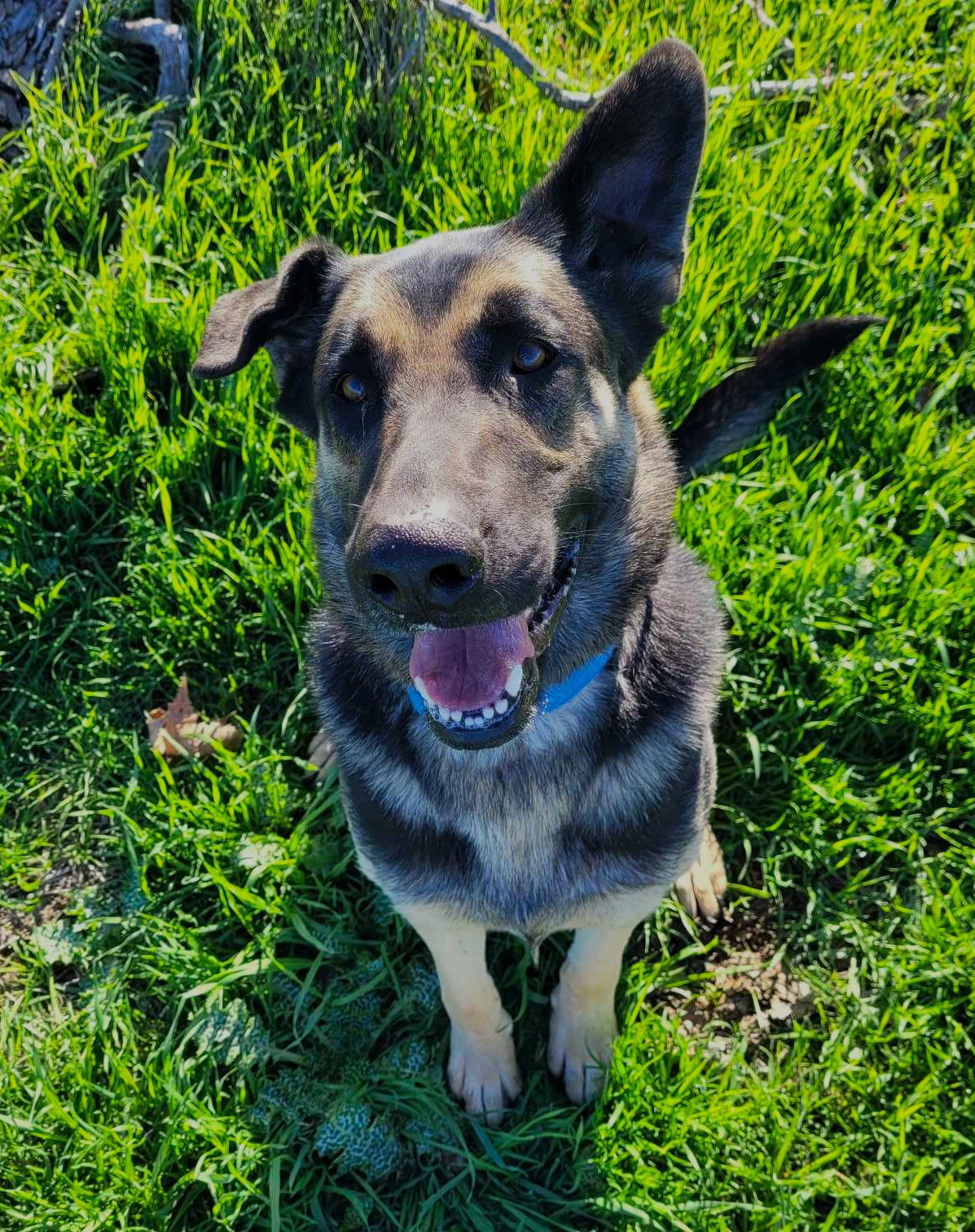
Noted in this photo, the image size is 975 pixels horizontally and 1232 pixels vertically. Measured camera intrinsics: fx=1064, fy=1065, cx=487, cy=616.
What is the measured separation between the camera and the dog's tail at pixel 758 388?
3014 mm

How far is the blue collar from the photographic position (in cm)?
244

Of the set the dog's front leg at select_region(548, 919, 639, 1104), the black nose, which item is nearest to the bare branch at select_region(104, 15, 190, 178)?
the black nose

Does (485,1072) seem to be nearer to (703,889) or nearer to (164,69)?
(703,889)

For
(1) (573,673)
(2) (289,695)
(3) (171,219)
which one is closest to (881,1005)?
(1) (573,673)

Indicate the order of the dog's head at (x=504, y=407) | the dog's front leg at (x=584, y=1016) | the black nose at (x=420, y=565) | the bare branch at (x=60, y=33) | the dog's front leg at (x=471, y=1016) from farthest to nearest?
the bare branch at (x=60, y=33)
the dog's front leg at (x=584, y=1016)
the dog's front leg at (x=471, y=1016)
the dog's head at (x=504, y=407)
the black nose at (x=420, y=565)

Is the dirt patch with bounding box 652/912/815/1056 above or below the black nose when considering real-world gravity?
below

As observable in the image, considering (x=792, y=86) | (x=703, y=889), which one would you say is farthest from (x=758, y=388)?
(x=792, y=86)

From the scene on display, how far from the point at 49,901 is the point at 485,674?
1951mm

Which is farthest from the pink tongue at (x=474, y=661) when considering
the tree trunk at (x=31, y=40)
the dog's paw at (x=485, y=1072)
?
the tree trunk at (x=31, y=40)

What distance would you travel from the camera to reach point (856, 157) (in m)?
4.17

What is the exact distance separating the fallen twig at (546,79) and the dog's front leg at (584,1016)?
294 cm

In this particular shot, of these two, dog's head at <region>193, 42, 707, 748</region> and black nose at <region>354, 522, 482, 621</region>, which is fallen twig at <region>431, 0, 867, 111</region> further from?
black nose at <region>354, 522, 482, 621</region>

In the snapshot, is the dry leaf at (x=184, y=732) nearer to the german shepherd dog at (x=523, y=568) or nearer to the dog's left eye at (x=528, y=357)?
the german shepherd dog at (x=523, y=568)

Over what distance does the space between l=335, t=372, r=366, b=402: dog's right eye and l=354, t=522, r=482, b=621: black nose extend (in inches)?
22.2
